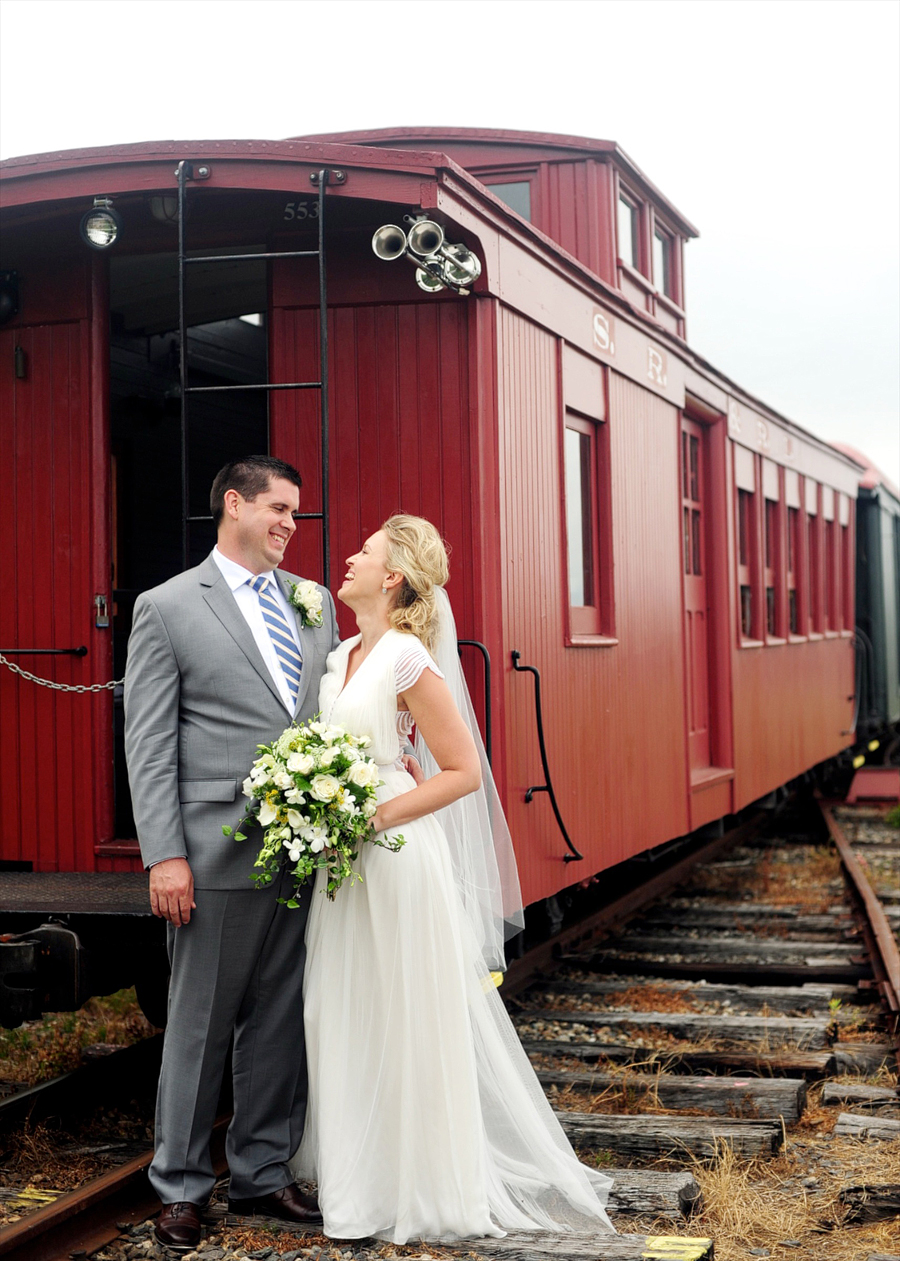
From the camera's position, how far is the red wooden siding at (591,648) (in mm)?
5246

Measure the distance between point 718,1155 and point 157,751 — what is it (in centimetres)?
222

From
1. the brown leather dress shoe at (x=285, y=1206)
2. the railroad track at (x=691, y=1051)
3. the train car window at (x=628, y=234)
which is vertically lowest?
the railroad track at (x=691, y=1051)

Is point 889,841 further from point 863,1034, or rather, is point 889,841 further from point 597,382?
point 597,382

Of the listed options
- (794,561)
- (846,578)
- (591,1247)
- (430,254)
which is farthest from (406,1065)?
(846,578)

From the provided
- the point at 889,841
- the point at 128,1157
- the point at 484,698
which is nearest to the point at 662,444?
the point at 484,698

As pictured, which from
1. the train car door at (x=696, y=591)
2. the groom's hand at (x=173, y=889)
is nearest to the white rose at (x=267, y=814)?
the groom's hand at (x=173, y=889)

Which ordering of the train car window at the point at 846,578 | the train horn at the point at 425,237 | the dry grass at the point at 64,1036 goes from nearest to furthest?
1. the train horn at the point at 425,237
2. the dry grass at the point at 64,1036
3. the train car window at the point at 846,578

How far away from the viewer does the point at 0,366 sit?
536 cm

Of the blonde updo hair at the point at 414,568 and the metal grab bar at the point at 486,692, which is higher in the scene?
the blonde updo hair at the point at 414,568

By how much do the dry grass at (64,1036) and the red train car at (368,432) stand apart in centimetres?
87

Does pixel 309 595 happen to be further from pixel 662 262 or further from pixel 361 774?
pixel 662 262

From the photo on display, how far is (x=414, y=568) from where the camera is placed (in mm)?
3855

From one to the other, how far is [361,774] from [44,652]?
2.16 meters

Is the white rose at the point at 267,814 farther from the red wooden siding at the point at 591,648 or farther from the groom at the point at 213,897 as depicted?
the red wooden siding at the point at 591,648
